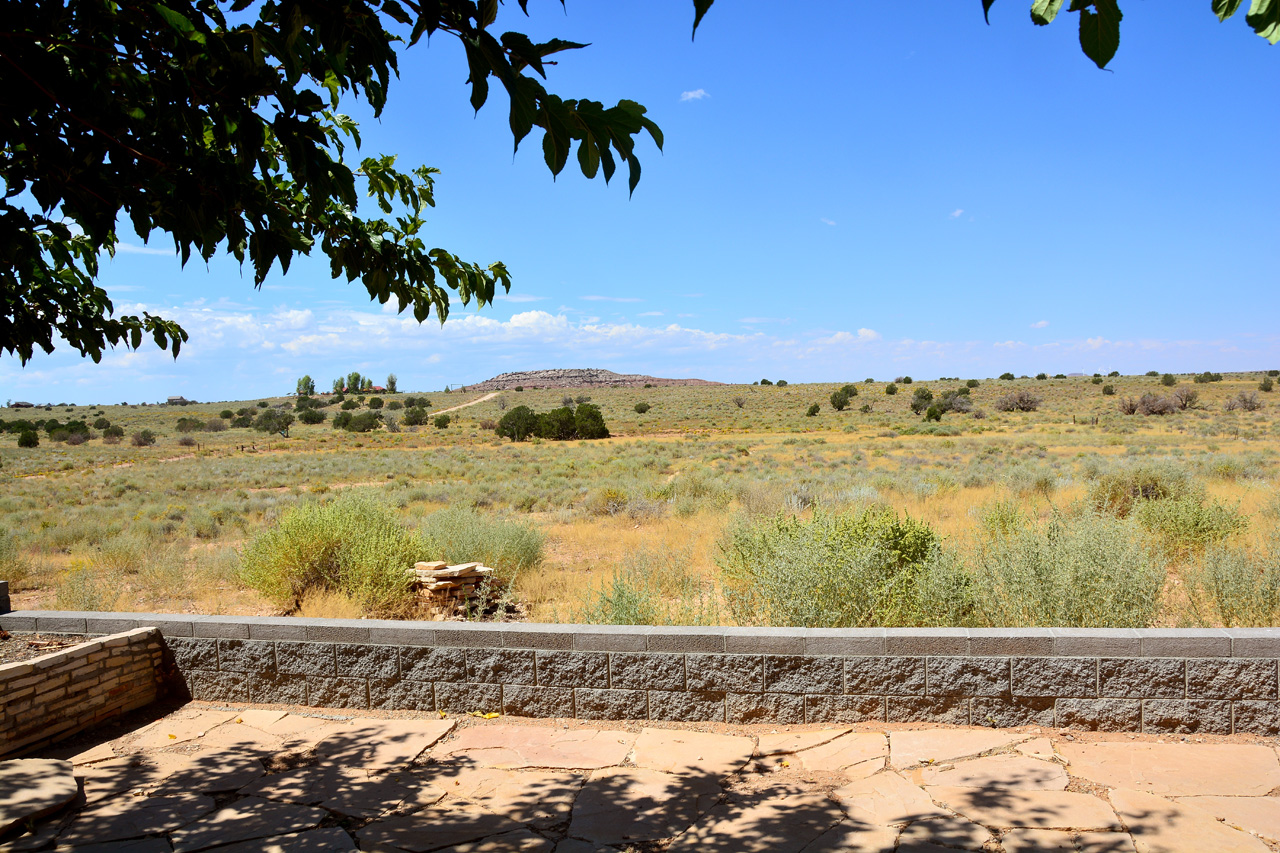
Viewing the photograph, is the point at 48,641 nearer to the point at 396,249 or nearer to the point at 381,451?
the point at 396,249

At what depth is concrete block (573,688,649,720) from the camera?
4.74 meters

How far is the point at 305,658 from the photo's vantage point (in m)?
5.15

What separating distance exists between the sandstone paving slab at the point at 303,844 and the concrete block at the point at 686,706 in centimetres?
191

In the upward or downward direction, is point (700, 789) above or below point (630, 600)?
below

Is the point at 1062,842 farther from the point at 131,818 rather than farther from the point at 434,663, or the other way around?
the point at 131,818

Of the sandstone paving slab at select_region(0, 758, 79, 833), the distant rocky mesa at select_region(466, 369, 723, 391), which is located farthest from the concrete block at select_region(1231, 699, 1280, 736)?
the distant rocky mesa at select_region(466, 369, 723, 391)

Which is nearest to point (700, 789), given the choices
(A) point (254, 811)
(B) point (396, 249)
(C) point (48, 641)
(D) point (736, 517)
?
(A) point (254, 811)

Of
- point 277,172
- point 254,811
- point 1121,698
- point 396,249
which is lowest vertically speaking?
A: point 254,811

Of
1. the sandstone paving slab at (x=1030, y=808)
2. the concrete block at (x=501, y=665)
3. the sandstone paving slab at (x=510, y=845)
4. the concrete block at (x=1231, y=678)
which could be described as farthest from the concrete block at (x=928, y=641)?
the concrete block at (x=501, y=665)

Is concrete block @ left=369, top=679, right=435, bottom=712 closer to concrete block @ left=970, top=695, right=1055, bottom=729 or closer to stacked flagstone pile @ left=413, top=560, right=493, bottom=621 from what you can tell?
stacked flagstone pile @ left=413, top=560, right=493, bottom=621

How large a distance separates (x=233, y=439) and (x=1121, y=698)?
51.5 metres

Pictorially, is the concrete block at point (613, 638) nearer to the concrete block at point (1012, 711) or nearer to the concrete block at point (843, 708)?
the concrete block at point (843, 708)

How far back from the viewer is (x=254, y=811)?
379 cm

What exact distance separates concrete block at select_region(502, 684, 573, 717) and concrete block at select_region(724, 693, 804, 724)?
1.03 meters
